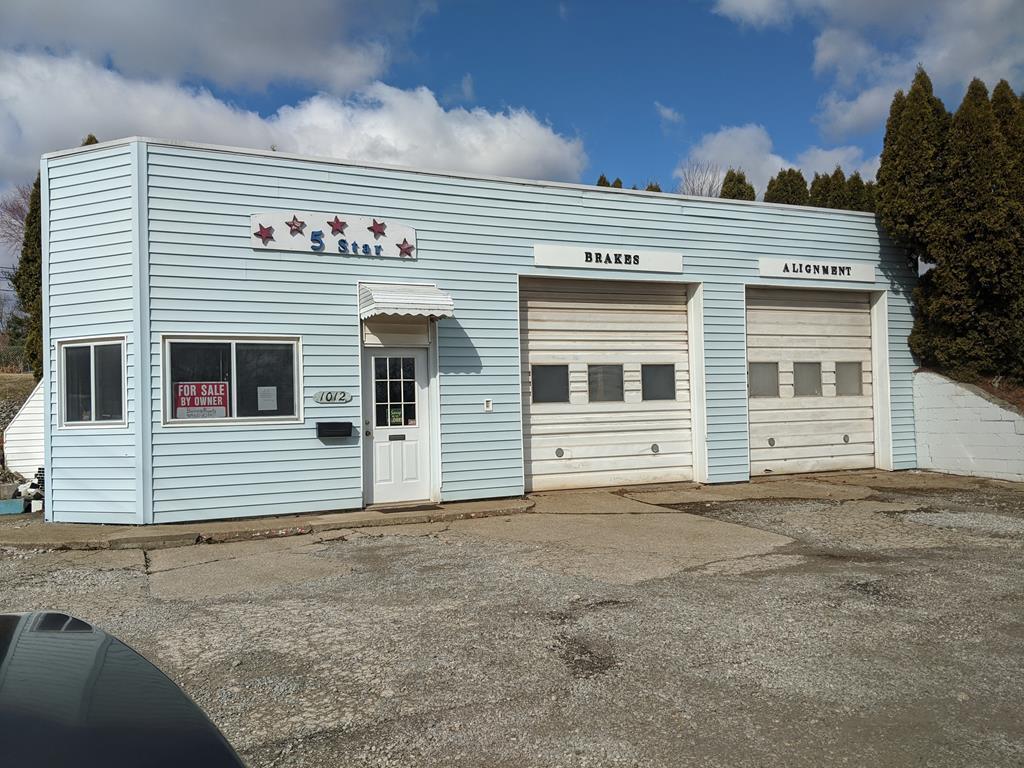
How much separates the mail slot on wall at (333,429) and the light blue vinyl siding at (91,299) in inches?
87.7

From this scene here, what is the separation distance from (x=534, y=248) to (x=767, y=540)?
5512 millimetres

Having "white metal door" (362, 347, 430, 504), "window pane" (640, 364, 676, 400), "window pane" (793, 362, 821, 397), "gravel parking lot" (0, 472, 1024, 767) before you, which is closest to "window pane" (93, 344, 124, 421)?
"gravel parking lot" (0, 472, 1024, 767)

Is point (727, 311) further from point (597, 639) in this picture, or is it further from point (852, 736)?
point (852, 736)

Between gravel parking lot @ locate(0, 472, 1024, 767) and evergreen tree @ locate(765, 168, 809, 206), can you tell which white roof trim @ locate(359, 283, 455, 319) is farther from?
evergreen tree @ locate(765, 168, 809, 206)

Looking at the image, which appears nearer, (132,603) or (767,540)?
(132,603)

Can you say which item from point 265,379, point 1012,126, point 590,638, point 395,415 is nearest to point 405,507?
point 395,415

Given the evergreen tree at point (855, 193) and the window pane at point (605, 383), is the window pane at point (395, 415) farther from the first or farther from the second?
the evergreen tree at point (855, 193)

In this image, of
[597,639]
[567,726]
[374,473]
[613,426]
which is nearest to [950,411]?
[613,426]

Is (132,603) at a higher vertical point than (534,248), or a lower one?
lower

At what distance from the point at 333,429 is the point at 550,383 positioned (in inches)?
140

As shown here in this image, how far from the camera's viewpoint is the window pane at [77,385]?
9844 millimetres

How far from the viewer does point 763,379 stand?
43.8 feet

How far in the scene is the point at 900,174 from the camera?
42.7ft

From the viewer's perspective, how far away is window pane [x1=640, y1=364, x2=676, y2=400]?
12578 millimetres
